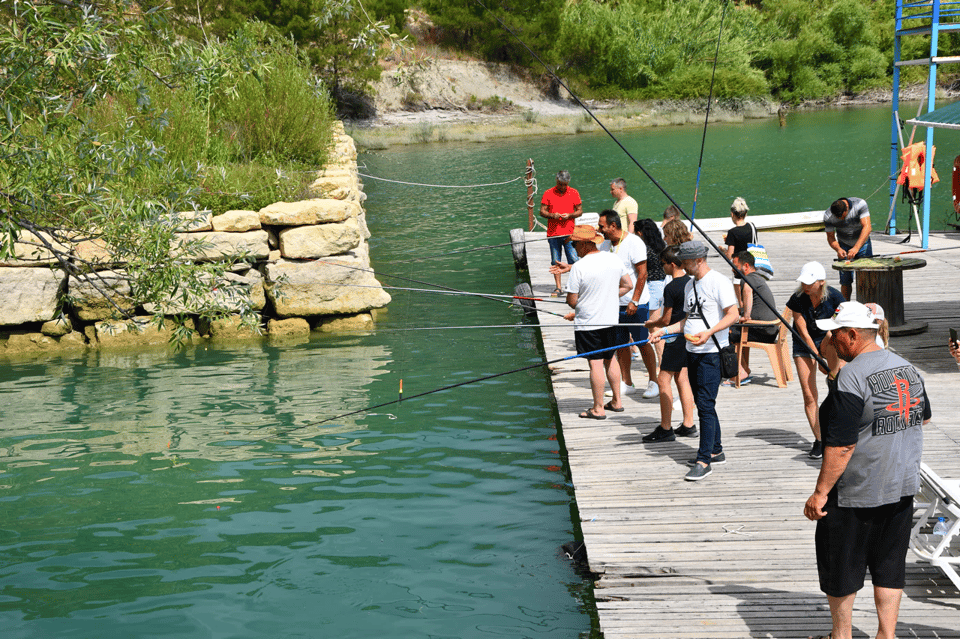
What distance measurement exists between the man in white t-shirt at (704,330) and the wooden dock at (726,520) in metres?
0.44

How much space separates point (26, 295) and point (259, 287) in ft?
9.92

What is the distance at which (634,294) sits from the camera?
8.22 meters

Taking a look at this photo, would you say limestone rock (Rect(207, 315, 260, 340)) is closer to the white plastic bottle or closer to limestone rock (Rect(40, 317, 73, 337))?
limestone rock (Rect(40, 317, 73, 337))

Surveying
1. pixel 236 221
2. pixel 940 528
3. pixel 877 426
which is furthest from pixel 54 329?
pixel 877 426

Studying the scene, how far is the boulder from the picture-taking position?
1234 centimetres

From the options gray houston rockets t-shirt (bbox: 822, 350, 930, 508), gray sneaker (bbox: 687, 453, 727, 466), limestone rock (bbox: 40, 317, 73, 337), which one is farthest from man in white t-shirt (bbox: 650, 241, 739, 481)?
limestone rock (bbox: 40, 317, 73, 337)

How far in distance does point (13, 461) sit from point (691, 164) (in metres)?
28.4

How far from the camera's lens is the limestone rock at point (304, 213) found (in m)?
12.2

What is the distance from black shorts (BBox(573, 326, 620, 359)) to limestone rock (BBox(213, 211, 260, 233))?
20.2 feet

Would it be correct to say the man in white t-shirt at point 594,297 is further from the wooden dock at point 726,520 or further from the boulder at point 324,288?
the boulder at point 324,288

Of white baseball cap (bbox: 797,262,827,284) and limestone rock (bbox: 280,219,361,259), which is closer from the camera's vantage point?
white baseball cap (bbox: 797,262,827,284)

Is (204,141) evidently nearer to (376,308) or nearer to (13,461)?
(376,308)

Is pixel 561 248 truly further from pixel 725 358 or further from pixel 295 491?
pixel 725 358

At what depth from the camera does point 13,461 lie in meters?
8.39
